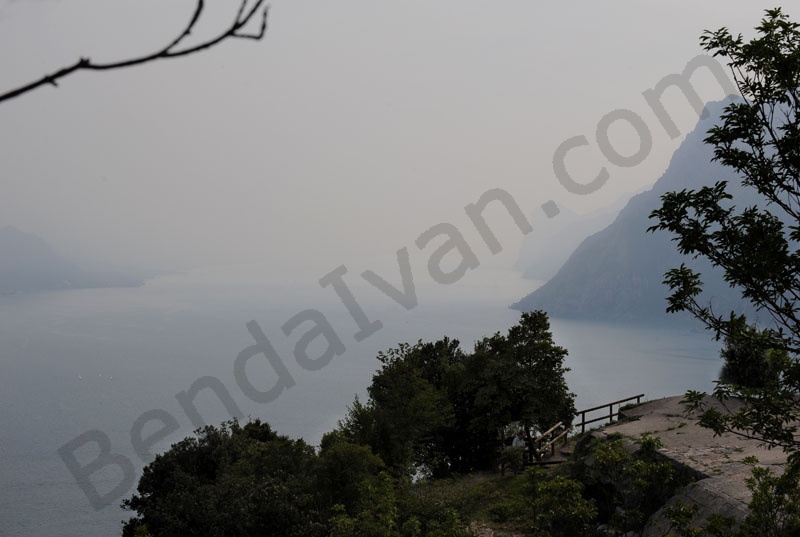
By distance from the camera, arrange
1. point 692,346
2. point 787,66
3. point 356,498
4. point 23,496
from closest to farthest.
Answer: point 787,66
point 356,498
point 23,496
point 692,346

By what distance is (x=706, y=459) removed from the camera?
13977 millimetres

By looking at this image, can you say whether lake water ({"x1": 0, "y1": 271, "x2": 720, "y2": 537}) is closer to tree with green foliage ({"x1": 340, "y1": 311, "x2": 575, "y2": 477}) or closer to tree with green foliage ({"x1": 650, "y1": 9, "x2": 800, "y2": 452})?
tree with green foliage ({"x1": 340, "y1": 311, "x2": 575, "y2": 477})

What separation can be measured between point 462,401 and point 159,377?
3892 inches

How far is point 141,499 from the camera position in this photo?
80.4 feet

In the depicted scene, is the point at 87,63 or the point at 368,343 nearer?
the point at 87,63

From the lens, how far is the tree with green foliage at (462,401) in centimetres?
2272

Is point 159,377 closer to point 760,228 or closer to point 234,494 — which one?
point 234,494

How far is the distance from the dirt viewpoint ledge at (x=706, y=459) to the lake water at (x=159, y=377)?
181 ft

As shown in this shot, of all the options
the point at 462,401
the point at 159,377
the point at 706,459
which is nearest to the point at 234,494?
the point at 706,459

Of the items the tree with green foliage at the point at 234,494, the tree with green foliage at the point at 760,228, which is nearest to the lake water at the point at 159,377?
the tree with green foliage at the point at 234,494

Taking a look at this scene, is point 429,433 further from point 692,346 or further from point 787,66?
point 692,346

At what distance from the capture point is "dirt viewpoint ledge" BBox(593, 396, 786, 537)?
38.6ft

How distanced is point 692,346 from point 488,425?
13966 centimetres

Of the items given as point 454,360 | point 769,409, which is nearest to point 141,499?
point 454,360
